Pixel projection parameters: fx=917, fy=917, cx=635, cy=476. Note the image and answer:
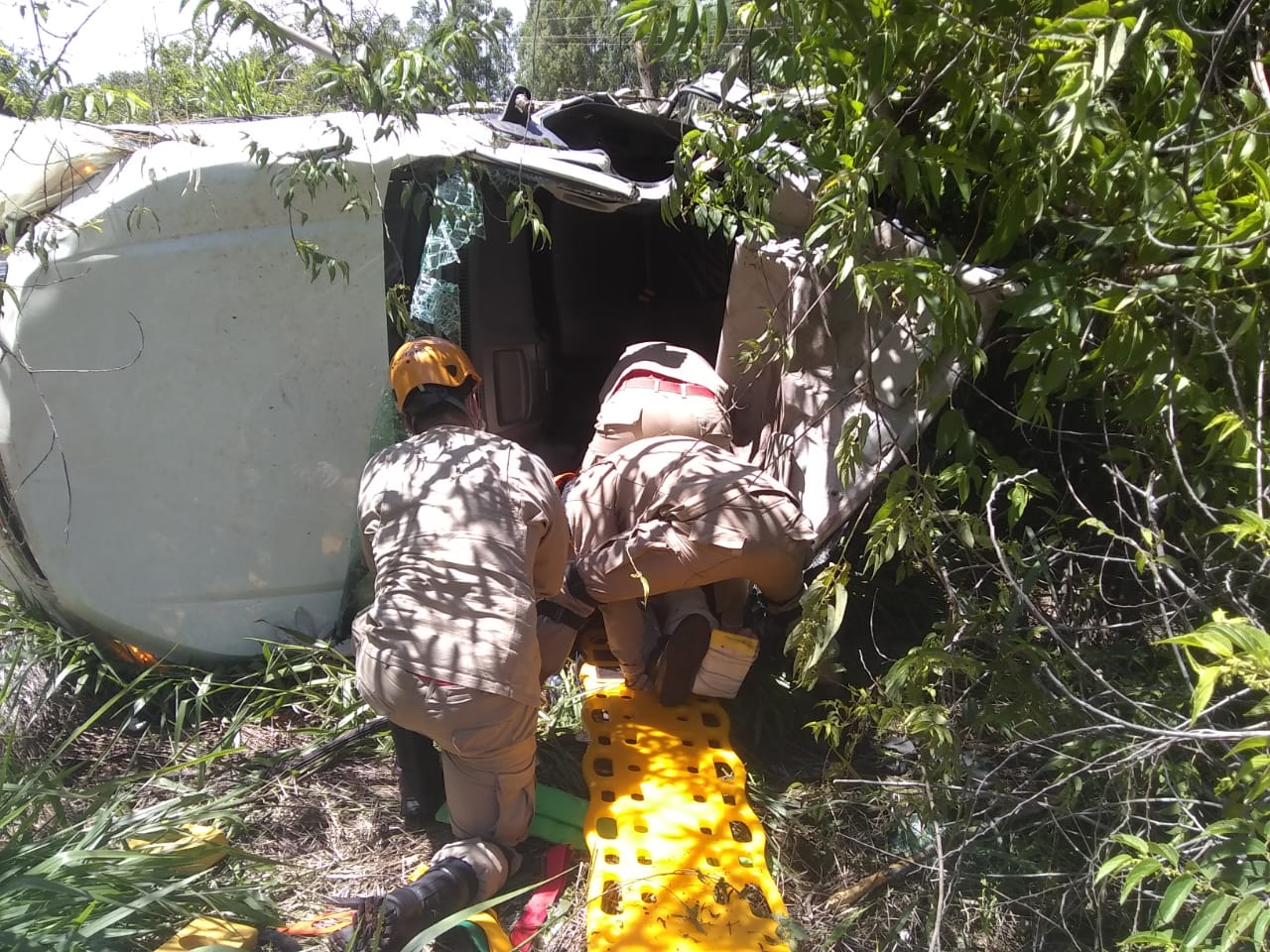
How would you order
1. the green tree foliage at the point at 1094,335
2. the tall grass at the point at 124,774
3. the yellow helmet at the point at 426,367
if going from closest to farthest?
the green tree foliage at the point at 1094,335 → the tall grass at the point at 124,774 → the yellow helmet at the point at 426,367

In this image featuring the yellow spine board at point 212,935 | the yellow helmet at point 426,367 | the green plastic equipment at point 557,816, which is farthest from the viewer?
the yellow helmet at point 426,367

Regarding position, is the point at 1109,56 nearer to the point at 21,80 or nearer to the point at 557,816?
the point at 557,816

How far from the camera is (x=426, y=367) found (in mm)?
2752

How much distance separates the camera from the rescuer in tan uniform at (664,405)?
3221 millimetres

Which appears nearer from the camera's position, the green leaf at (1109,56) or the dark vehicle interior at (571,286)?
the green leaf at (1109,56)

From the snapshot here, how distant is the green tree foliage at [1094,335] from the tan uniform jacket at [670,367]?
0.98m

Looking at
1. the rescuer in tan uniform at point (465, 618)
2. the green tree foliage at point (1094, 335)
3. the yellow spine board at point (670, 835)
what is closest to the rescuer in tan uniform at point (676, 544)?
the yellow spine board at point (670, 835)

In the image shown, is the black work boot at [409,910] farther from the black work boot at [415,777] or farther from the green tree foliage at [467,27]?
the green tree foliage at [467,27]

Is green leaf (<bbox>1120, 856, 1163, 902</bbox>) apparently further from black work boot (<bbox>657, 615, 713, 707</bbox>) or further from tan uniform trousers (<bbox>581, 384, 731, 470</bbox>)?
tan uniform trousers (<bbox>581, 384, 731, 470</bbox>)

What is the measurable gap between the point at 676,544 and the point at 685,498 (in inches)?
5.8

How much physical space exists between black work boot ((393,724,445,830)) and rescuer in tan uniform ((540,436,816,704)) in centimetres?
53

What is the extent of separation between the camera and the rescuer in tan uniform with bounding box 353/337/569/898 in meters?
2.29

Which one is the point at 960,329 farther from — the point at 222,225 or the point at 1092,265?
the point at 222,225

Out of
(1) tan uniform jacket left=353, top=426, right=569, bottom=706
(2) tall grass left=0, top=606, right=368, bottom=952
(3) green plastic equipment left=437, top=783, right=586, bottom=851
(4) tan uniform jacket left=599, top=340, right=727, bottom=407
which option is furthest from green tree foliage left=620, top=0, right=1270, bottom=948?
(2) tall grass left=0, top=606, right=368, bottom=952
